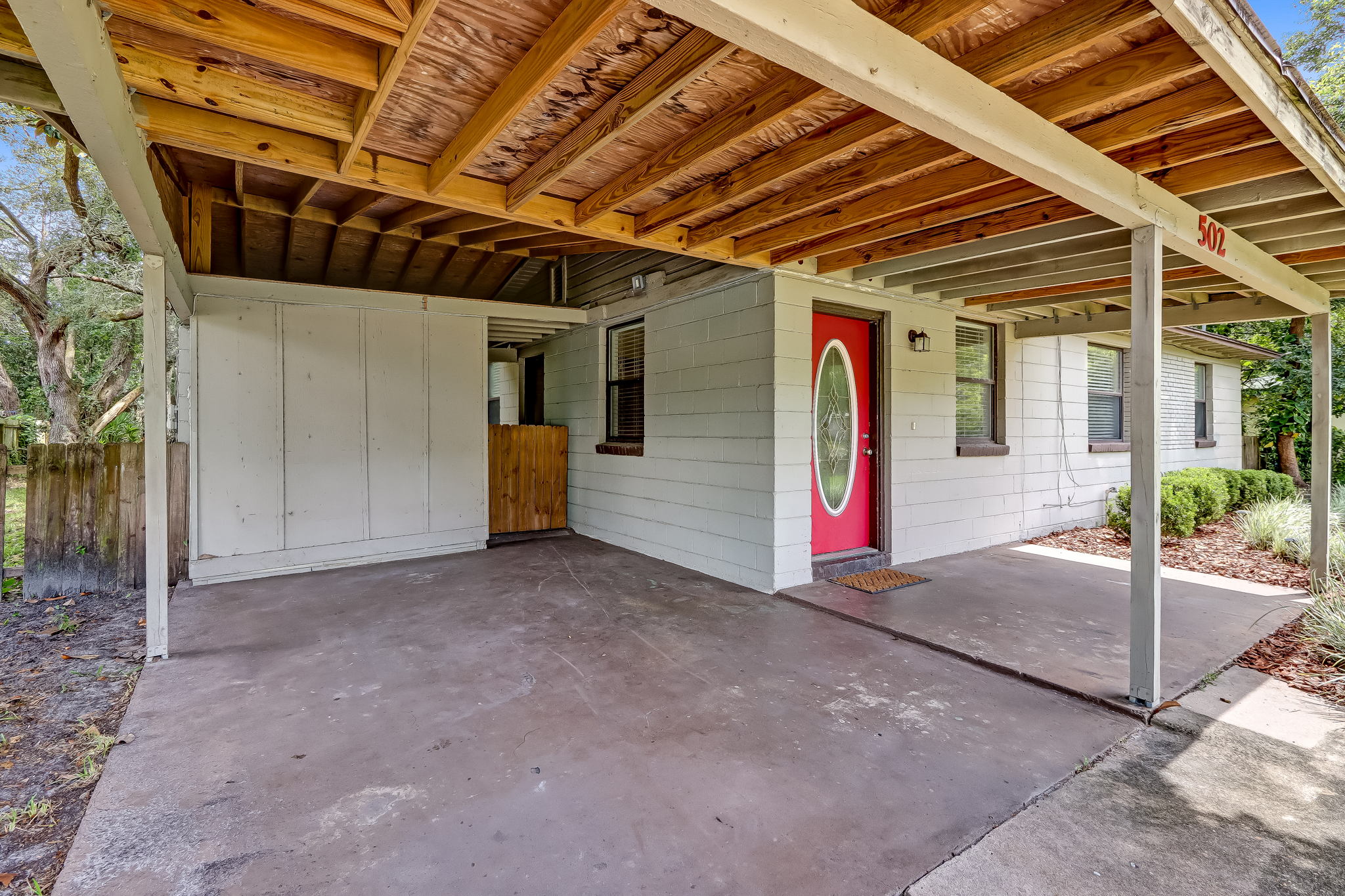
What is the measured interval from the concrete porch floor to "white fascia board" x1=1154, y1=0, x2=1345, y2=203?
8.09ft

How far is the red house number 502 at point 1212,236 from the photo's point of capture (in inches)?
127

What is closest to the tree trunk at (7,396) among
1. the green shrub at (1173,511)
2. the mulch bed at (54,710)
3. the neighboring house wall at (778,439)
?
the mulch bed at (54,710)

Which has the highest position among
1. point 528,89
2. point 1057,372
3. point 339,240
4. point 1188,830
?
point 339,240

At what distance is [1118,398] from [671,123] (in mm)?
7641

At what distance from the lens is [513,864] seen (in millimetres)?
1749

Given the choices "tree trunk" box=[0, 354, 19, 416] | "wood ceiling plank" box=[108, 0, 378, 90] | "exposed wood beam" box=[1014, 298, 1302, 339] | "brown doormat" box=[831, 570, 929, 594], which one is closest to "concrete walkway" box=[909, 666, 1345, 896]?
"brown doormat" box=[831, 570, 929, 594]

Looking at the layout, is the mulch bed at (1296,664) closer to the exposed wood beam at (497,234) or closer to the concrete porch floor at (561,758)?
the concrete porch floor at (561,758)

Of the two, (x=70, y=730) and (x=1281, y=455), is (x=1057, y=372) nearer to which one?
(x=1281, y=455)

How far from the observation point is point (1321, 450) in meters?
4.25

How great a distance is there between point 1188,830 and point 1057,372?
6.10 metres

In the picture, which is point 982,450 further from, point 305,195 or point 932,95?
point 305,195

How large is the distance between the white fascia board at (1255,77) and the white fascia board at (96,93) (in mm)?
3003

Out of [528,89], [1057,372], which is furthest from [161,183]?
[1057,372]

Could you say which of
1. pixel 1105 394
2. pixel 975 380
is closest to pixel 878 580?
pixel 975 380
